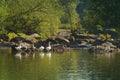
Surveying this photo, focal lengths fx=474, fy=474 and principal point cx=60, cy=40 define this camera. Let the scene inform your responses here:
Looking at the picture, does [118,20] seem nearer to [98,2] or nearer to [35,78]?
[98,2]

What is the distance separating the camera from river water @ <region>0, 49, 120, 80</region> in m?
45.2

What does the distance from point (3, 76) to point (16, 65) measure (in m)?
9.86

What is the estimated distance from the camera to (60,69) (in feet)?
169

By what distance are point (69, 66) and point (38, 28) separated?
48.2 meters

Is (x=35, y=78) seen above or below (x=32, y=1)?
below

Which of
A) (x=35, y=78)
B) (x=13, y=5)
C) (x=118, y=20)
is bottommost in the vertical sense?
(x=35, y=78)

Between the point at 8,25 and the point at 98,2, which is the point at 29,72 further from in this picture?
the point at 8,25

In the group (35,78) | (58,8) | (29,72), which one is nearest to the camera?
(35,78)

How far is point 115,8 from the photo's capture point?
51719 millimetres

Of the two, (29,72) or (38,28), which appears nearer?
(29,72)

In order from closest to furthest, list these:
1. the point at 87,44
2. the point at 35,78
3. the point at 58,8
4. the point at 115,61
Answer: the point at 35,78 → the point at 115,61 → the point at 87,44 → the point at 58,8

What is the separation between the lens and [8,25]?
100438 millimetres

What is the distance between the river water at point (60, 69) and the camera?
4519 centimetres

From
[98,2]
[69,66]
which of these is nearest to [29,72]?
[69,66]
